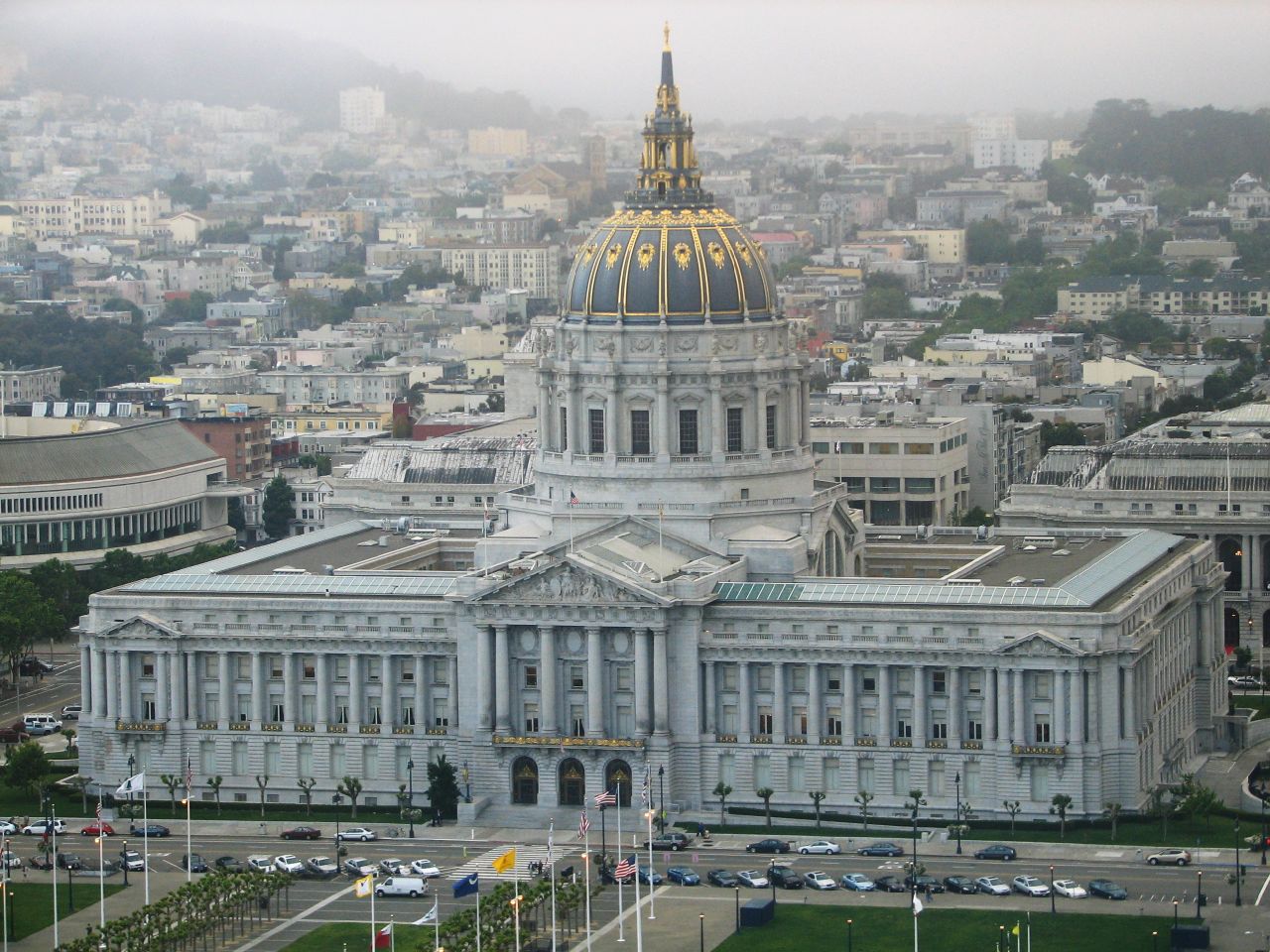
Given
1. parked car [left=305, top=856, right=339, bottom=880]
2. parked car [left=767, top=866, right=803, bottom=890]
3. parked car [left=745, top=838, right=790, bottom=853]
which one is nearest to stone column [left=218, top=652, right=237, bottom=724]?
parked car [left=305, top=856, right=339, bottom=880]

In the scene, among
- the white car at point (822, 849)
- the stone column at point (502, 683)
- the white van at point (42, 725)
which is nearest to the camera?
the white car at point (822, 849)

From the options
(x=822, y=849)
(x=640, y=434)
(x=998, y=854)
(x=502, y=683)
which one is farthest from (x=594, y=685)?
(x=998, y=854)

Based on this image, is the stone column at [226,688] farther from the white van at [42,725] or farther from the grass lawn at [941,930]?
the grass lawn at [941,930]

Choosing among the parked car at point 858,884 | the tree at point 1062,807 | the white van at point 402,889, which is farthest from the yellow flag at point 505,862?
the tree at point 1062,807

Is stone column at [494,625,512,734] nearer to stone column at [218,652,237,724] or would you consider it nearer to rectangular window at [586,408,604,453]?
stone column at [218,652,237,724]

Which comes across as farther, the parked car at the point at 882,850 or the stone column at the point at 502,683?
the stone column at the point at 502,683
